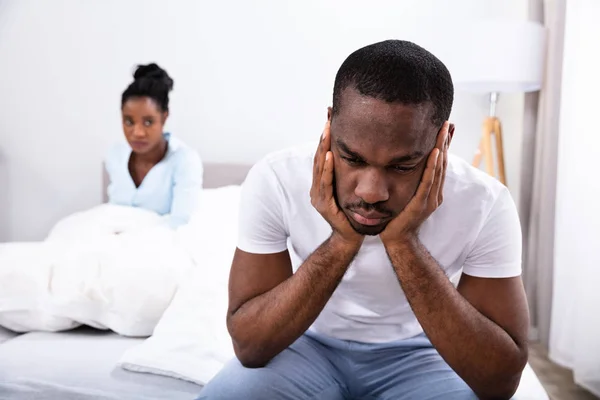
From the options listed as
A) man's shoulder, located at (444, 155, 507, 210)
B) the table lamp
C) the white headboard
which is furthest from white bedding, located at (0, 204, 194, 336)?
the table lamp

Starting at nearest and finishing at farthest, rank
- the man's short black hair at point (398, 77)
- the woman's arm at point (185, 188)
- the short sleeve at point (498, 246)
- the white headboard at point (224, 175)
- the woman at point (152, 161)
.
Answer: the man's short black hair at point (398, 77) < the short sleeve at point (498, 246) < the woman's arm at point (185, 188) < the woman at point (152, 161) < the white headboard at point (224, 175)

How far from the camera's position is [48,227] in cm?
288

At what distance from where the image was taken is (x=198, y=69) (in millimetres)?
2723

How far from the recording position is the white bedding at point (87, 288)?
1.38 meters

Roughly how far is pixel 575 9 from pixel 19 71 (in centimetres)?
241

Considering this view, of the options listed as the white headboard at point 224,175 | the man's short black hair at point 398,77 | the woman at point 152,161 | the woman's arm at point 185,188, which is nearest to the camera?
the man's short black hair at point 398,77

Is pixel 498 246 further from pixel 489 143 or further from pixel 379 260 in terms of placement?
pixel 489 143

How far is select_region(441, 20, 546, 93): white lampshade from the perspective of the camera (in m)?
2.24

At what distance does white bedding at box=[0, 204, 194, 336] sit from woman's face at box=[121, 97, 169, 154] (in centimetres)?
87

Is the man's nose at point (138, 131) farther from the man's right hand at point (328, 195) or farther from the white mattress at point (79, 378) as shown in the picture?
the man's right hand at point (328, 195)

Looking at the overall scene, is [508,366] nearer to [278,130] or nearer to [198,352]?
[198,352]

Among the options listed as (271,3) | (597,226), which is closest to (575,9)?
(597,226)

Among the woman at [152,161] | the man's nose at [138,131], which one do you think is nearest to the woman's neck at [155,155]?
the woman at [152,161]

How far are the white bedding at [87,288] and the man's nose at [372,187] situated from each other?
71cm
